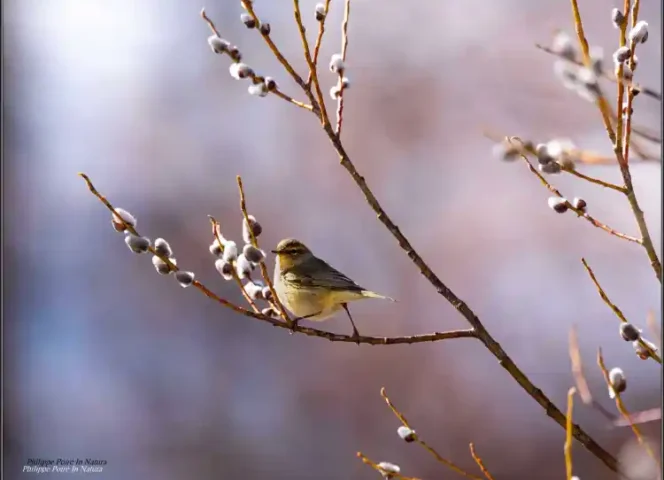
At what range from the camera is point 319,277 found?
46.6 inches

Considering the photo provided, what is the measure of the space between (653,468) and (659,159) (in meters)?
0.19

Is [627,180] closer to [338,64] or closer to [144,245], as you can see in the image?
[338,64]

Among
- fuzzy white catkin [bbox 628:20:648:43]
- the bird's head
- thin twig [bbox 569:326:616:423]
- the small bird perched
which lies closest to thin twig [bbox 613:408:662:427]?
thin twig [bbox 569:326:616:423]

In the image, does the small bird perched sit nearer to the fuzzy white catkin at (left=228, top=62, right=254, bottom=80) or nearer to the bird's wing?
the bird's wing

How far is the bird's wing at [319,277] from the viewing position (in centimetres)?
115

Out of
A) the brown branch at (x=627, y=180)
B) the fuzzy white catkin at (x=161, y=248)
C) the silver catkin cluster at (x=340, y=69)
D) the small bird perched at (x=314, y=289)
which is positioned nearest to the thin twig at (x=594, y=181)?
the brown branch at (x=627, y=180)

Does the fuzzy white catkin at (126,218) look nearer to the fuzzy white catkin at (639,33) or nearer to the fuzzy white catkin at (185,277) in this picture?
the fuzzy white catkin at (185,277)

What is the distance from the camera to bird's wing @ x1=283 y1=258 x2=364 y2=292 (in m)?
1.15

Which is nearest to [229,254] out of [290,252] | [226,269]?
[226,269]

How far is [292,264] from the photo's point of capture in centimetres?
128

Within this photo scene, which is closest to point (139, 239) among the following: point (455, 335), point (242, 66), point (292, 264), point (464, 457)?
point (242, 66)

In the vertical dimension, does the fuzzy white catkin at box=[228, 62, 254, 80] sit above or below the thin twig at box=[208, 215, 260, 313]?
above

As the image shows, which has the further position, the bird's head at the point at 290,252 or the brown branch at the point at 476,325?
the bird's head at the point at 290,252

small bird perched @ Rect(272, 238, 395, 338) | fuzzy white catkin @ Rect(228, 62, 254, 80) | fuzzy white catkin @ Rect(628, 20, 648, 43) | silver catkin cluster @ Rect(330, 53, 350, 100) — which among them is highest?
fuzzy white catkin @ Rect(628, 20, 648, 43)
